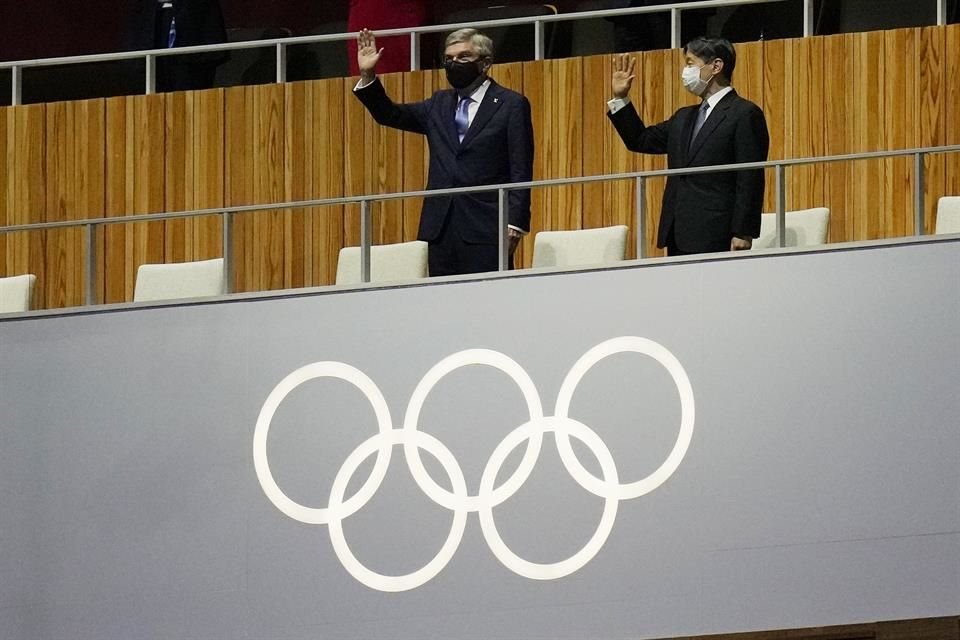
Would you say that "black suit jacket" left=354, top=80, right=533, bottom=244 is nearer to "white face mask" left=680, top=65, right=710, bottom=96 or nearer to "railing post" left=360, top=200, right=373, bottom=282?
"railing post" left=360, top=200, right=373, bottom=282

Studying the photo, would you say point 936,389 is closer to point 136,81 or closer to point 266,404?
point 266,404

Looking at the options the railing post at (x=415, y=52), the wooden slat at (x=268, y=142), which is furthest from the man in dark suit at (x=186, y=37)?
the railing post at (x=415, y=52)

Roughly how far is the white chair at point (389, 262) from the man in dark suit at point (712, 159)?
0.69 metres

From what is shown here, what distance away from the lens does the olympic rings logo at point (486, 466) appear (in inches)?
233

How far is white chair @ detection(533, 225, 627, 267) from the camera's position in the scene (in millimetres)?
6234

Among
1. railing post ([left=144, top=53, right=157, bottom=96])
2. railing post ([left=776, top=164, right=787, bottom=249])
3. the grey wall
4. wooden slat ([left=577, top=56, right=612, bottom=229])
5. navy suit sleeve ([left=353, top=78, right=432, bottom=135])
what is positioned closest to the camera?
the grey wall

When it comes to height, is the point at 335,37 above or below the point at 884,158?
above

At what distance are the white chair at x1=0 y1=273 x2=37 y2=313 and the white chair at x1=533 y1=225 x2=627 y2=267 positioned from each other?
1.59m

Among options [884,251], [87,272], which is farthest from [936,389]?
[87,272]

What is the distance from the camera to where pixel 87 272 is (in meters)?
6.61

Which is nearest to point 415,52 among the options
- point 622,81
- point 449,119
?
point 449,119

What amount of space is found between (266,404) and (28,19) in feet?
11.2

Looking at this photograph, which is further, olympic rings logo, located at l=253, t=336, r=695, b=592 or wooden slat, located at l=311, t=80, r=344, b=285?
wooden slat, located at l=311, t=80, r=344, b=285

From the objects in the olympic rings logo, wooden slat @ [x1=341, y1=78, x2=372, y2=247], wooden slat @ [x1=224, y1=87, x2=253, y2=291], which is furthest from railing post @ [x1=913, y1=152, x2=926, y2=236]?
wooden slat @ [x1=224, y1=87, x2=253, y2=291]
